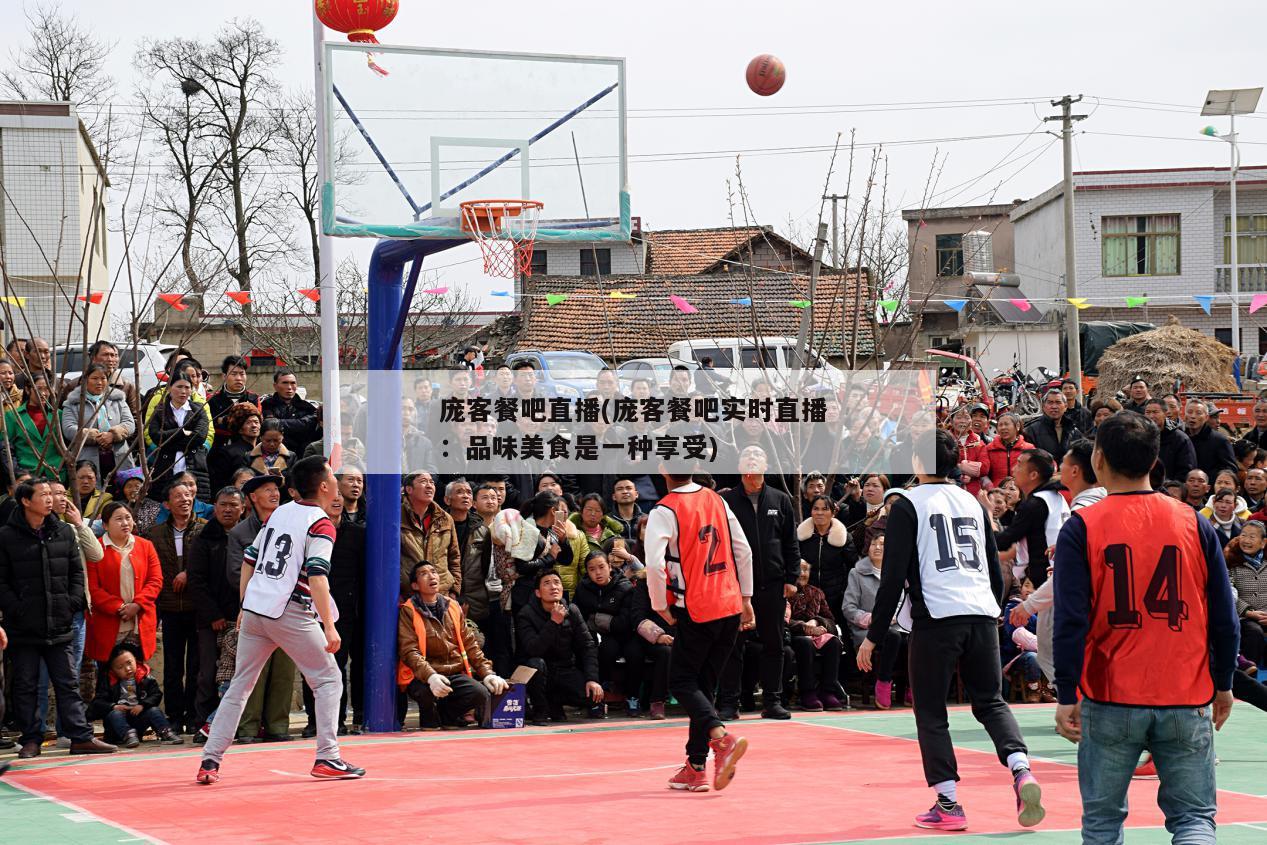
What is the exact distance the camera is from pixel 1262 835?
7.12 metres

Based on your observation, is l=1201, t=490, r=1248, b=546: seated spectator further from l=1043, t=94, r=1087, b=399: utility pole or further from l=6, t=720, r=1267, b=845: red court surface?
l=1043, t=94, r=1087, b=399: utility pole

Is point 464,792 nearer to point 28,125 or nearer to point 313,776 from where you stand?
point 313,776

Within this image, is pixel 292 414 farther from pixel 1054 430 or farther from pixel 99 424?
pixel 1054 430

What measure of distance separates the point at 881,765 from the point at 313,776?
11.8ft

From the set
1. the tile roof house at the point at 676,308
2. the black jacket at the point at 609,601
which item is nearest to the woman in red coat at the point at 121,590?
the black jacket at the point at 609,601

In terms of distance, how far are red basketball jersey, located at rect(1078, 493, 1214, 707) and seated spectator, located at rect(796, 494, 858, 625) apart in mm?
8090

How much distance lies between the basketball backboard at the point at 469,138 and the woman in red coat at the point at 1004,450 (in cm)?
581

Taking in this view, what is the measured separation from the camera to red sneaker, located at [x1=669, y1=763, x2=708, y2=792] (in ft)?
27.9

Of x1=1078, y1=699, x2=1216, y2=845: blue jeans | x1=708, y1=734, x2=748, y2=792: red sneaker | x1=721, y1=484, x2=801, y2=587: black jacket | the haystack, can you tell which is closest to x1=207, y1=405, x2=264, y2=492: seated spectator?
x1=721, y1=484, x2=801, y2=587: black jacket

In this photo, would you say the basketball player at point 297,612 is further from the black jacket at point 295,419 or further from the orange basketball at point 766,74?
the orange basketball at point 766,74

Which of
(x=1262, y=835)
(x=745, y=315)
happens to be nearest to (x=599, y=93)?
(x=1262, y=835)

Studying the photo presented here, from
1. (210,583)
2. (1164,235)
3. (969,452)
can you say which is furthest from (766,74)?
(1164,235)

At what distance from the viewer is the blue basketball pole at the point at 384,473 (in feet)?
36.9

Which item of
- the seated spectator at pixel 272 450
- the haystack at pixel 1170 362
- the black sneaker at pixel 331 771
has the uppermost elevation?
the haystack at pixel 1170 362
